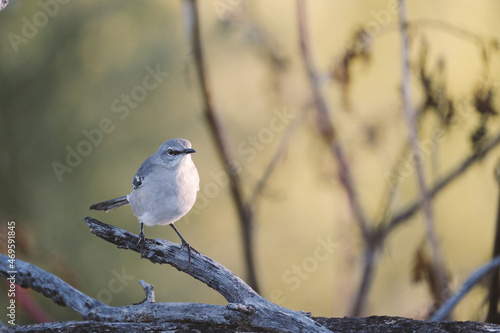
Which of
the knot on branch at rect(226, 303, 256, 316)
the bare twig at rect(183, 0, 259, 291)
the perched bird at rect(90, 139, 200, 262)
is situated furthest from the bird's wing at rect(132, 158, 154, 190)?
the bare twig at rect(183, 0, 259, 291)

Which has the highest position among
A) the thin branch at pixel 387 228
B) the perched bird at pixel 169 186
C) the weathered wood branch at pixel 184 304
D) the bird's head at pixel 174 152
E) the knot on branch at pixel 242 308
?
the thin branch at pixel 387 228

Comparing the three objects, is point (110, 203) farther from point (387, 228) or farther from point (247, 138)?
point (387, 228)

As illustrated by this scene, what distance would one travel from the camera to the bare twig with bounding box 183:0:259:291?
3.02 m

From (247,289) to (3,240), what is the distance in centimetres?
162

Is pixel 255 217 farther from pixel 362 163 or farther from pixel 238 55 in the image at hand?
pixel 238 55

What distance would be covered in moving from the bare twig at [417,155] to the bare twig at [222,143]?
3.20ft

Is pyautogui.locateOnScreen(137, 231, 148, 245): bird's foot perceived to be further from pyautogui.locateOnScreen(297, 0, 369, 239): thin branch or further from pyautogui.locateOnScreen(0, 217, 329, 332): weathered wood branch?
pyautogui.locateOnScreen(297, 0, 369, 239): thin branch

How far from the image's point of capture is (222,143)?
121 inches

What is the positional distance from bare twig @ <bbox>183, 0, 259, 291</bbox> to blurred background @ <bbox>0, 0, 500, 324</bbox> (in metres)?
0.09

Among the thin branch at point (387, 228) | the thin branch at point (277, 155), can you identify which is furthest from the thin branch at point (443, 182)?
the thin branch at point (277, 155)

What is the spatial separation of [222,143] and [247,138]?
0.95 feet

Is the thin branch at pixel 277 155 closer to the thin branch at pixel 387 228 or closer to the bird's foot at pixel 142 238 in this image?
the thin branch at pixel 387 228

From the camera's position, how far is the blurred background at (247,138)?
317 centimetres

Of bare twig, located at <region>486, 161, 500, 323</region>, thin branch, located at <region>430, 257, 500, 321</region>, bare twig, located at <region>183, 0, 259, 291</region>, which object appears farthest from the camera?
bare twig, located at <region>183, 0, 259, 291</region>
